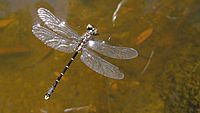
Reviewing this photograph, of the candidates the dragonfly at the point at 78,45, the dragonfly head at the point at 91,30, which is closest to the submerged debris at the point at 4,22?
the dragonfly at the point at 78,45

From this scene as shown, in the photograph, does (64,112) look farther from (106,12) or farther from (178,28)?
(178,28)

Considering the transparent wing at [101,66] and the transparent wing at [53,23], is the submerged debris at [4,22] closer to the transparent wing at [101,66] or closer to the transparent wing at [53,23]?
the transparent wing at [53,23]

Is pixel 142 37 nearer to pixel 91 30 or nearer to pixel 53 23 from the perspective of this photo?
pixel 91 30

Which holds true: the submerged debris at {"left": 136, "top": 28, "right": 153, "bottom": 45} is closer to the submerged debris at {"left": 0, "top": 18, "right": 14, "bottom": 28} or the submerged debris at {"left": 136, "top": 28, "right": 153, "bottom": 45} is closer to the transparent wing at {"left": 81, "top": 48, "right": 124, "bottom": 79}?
the transparent wing at {"left": 81, "top": 48, "right": 124, "bottom": 79}

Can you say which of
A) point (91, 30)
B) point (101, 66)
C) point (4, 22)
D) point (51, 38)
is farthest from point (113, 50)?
point (4, 22)

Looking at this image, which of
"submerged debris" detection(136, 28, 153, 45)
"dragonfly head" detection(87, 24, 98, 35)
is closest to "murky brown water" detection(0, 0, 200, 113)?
"submerged debris" detection(136, 28, 153, 45)

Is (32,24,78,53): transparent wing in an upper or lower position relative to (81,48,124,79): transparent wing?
upper
